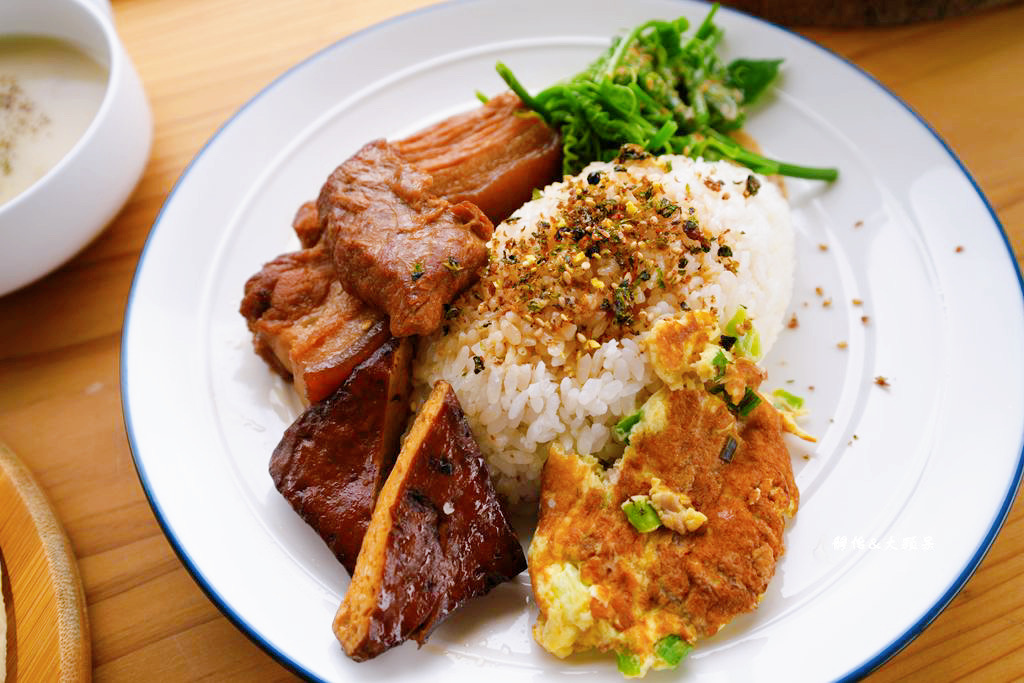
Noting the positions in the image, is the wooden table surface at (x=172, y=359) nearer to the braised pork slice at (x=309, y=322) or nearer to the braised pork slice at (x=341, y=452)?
the braised pork slice at (x=341, y=452)

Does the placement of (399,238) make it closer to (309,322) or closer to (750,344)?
(309,322)

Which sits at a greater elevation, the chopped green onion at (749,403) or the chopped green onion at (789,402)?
the chopped green onion at (749,403)

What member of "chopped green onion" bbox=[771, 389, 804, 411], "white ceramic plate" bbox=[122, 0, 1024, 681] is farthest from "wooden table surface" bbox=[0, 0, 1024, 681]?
"chopped green onion" bbox=[771, 389, 804, 411]

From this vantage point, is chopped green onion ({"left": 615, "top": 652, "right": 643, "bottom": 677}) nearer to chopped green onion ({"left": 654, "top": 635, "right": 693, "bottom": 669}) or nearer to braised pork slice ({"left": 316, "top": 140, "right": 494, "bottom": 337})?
chopped green onion ({"left": 654, "top": 635, "right": 693, "bottom": 669})

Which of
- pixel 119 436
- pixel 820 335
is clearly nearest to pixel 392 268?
pixel 119 436

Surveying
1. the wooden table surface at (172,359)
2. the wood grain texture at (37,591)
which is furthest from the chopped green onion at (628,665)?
the wood grain texture at (37,591)

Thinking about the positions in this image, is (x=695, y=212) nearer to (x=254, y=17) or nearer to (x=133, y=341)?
(x=133, y=341)

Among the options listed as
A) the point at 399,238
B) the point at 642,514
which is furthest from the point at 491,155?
the point at 642,514
